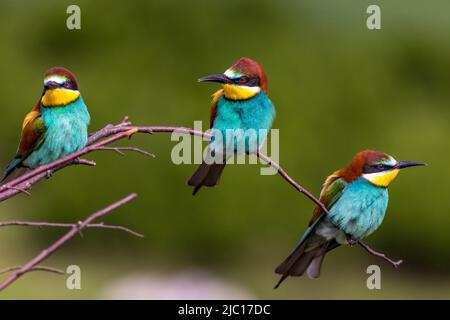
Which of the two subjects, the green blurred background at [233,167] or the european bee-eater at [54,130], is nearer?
the european bee-eater at [54,130]

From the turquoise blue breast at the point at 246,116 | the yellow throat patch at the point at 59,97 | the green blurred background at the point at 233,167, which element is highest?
the yellow throat patch at the point at 59,97

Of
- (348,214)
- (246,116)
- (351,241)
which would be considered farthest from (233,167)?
(351,241)

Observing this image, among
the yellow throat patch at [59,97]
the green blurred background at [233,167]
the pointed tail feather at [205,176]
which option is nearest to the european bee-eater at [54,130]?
the yellow throat patch at [59,97]

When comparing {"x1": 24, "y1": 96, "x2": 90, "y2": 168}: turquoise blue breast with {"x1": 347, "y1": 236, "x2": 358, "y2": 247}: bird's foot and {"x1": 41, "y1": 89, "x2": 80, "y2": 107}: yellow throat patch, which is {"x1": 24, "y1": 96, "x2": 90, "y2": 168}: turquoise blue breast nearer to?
{"x1": 41, "y1": 89, "x2": 80, "y2": 107}: yellow throat patch

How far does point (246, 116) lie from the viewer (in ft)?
8.82

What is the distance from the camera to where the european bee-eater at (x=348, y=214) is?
101 inches

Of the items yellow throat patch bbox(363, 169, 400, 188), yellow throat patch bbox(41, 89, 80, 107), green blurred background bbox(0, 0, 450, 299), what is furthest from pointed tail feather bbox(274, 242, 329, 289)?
green blurred background bbox(0, 0, 450, 299)

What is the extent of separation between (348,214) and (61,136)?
0.82 meters

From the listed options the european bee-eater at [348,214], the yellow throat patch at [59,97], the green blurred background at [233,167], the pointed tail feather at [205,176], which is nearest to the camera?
the pointed tail feather at [205,176]

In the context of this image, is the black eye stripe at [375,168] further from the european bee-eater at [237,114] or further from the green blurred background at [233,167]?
the green blurred background at [233,167]

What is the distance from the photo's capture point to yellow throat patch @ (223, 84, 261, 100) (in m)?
2.56

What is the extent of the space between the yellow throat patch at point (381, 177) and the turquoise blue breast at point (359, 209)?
0.07ft

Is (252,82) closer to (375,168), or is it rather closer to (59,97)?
(375,168)

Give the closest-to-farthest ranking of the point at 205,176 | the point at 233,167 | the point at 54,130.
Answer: the point at 205,176 → the point at 54,130 → the point at 233,167
